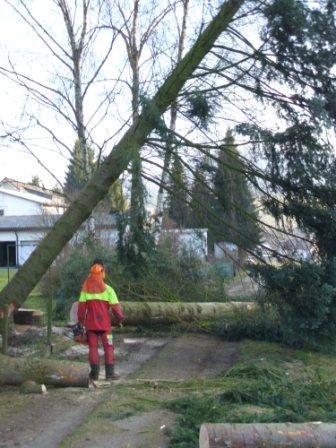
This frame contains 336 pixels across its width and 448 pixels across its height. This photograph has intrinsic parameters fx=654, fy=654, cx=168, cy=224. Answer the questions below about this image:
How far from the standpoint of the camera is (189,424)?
6.25m

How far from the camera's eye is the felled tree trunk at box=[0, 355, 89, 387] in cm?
795

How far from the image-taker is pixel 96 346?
9289mm

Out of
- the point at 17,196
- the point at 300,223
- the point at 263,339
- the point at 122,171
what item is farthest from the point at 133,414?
the point at 17,196

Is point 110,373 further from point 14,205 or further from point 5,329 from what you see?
point 14,205

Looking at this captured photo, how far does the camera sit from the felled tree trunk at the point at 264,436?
5.01m

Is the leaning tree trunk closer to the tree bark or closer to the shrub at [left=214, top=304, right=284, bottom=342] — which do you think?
the tree bark

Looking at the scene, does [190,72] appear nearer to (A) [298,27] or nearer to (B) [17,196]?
(A) [298,27]

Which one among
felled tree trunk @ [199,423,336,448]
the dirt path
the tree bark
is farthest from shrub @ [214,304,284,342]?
felled tree trunk @ [199,423,336,448]

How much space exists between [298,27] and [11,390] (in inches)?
252

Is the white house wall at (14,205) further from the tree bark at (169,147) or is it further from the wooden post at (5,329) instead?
the wooden post at (5,329)

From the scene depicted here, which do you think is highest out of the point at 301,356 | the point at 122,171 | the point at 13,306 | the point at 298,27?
the point at 298,27

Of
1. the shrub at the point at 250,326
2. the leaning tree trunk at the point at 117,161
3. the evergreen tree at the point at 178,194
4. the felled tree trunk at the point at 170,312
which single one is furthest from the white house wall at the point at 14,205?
the leaning tree trunk at the point at 117,161

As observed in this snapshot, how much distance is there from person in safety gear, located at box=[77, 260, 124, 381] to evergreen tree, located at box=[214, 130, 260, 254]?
2253 mm

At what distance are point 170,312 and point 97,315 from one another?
4.25m
